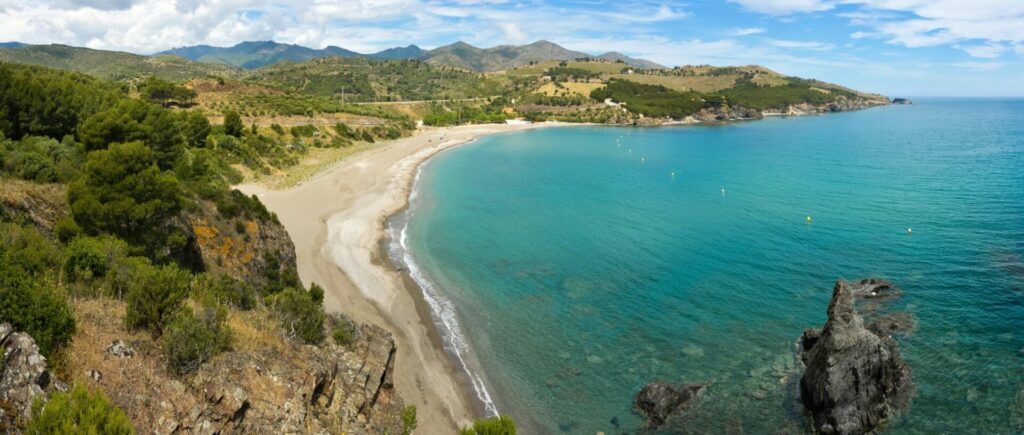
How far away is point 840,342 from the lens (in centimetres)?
2005

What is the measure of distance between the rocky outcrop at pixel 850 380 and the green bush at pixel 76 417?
20.2m

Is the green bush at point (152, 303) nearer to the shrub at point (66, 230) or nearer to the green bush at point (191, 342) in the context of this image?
the green bush at point (191, 342)

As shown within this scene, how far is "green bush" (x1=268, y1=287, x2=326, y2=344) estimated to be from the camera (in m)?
15.9

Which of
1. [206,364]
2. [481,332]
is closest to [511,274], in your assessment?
[481,332]

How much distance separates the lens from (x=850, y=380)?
19469 mm

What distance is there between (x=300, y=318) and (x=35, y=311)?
22.6ft

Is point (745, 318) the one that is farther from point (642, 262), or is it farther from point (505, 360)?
point (505, 360)

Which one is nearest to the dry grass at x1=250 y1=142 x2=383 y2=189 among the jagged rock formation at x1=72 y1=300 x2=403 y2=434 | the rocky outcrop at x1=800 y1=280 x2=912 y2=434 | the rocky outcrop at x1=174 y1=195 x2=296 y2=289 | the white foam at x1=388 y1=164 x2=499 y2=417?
the white foam at x1=388 y1=164 x2=499 y2=417

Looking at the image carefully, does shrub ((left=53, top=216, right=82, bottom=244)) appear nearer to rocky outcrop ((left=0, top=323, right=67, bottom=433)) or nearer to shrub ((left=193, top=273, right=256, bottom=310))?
shrub ((left=193, top=273, right=256, bottom=310))

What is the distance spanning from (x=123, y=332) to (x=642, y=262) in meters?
30.8

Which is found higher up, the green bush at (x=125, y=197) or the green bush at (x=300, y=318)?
the green bush at (x=125, y=197)

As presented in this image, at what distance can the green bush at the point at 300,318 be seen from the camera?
52.3 ft

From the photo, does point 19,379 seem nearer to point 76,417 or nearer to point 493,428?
point 76,417

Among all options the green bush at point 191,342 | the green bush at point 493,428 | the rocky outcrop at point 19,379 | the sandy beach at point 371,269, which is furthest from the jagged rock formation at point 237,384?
the sandy beach at point 371,269
